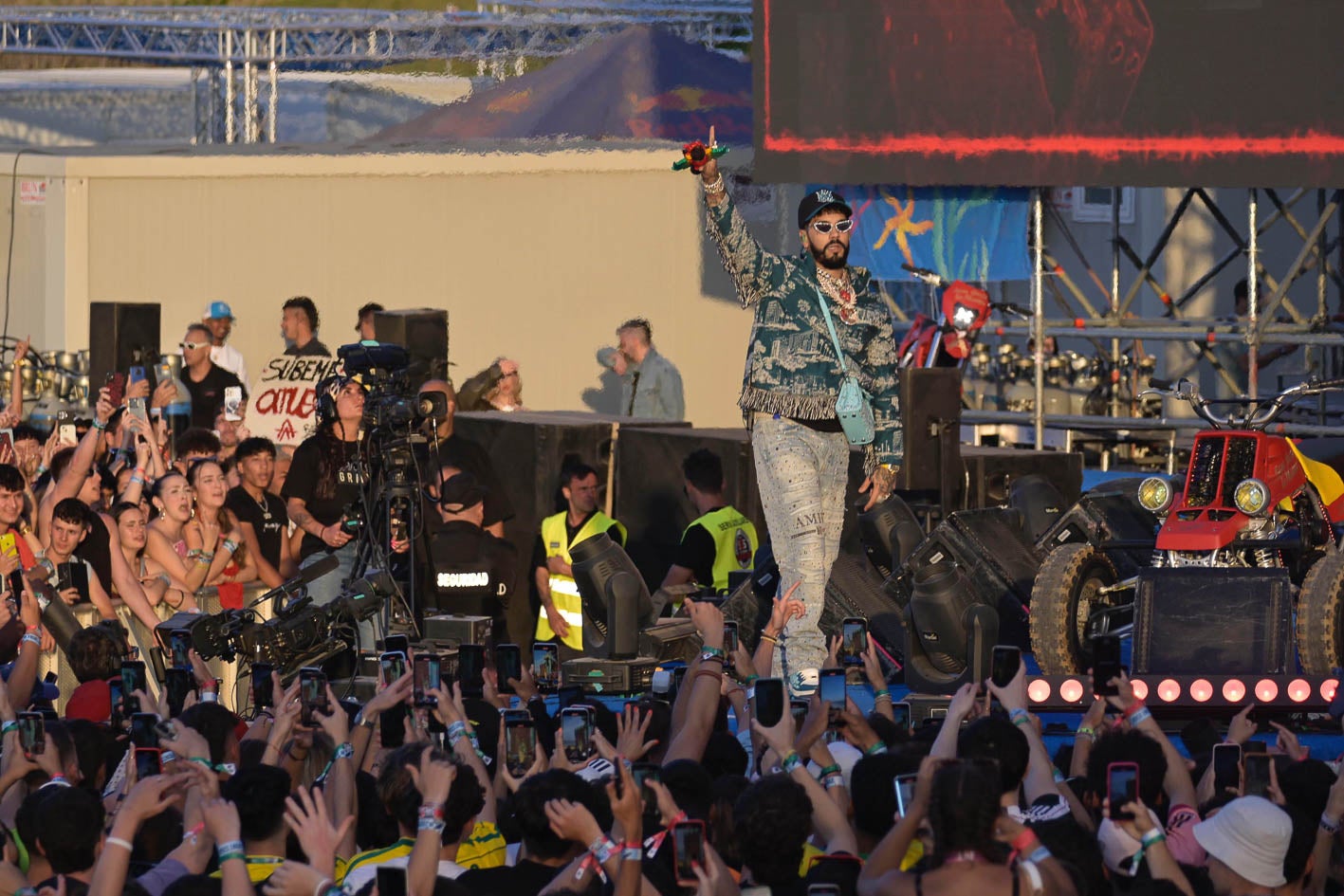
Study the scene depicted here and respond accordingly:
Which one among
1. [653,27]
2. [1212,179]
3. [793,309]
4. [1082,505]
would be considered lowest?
[1082,505]

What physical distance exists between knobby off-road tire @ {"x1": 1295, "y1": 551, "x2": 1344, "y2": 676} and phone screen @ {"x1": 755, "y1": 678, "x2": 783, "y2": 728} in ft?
10.9

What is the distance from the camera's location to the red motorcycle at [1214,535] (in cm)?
928

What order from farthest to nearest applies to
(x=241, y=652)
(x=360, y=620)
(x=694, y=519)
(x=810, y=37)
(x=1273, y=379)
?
(x=1273, y=379)
(x=810, y=37)
(x=694, y=519)
(x=360, y=620)
(x=241, y=652)

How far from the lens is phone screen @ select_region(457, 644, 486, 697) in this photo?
8.04 m

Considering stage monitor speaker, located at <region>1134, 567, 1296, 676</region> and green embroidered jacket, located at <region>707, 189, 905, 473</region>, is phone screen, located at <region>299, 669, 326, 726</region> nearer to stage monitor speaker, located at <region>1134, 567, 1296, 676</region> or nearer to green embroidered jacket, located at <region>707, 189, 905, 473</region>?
green embroidered jacket, located at <region>707, 189, 905, 473</region>

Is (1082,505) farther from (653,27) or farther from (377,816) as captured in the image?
(653,27)

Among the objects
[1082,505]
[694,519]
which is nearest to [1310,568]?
[1082,505]

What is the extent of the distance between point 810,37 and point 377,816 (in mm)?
10158

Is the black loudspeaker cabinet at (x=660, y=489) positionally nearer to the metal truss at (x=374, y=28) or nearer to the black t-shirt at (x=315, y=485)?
the black t-shirt at (x=315, y=485)

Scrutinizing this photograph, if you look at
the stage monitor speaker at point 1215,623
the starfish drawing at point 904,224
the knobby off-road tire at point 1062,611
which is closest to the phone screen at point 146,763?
the stage monitor speaker at point 1215,623

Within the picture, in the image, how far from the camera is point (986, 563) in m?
10.3

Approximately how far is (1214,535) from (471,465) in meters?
3.92

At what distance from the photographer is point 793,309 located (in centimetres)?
874

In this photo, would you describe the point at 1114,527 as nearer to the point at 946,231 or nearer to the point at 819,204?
the point at 819,204
